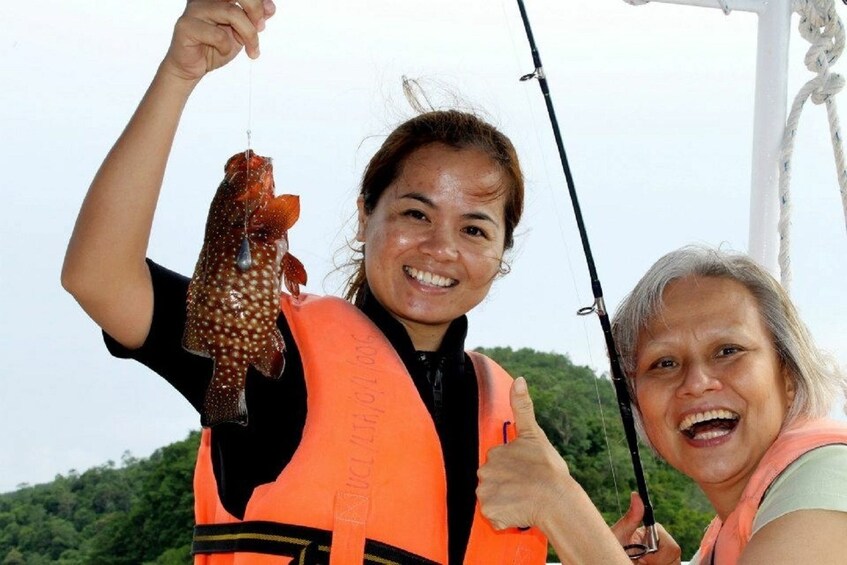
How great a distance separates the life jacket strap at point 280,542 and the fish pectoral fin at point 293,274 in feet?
1.87

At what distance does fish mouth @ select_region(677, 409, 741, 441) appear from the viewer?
8.63ft

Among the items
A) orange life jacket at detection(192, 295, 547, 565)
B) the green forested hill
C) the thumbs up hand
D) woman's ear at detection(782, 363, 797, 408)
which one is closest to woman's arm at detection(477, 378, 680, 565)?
the thumbs up hand

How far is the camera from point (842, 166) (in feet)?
11.5

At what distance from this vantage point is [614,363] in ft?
9.61

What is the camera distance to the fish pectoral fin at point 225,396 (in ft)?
6.84

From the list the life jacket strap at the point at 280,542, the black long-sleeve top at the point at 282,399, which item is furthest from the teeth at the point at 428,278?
the life jacket strap at the point at 280,542

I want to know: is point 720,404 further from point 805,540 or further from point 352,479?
point 352,479

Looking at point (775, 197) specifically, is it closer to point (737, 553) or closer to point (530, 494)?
point (737, 553)

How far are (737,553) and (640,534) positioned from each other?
50cm

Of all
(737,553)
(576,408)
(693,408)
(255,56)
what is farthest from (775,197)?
(576,408)

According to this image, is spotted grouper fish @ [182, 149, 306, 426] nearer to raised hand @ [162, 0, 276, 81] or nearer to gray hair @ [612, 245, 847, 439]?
raised hand @ [162, 0, 276, 81]

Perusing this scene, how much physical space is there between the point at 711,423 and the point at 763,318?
336 millimetres

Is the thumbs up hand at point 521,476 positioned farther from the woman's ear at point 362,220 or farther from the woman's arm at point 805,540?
the woman's ear at point 362,220

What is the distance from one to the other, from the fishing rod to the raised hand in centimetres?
133
